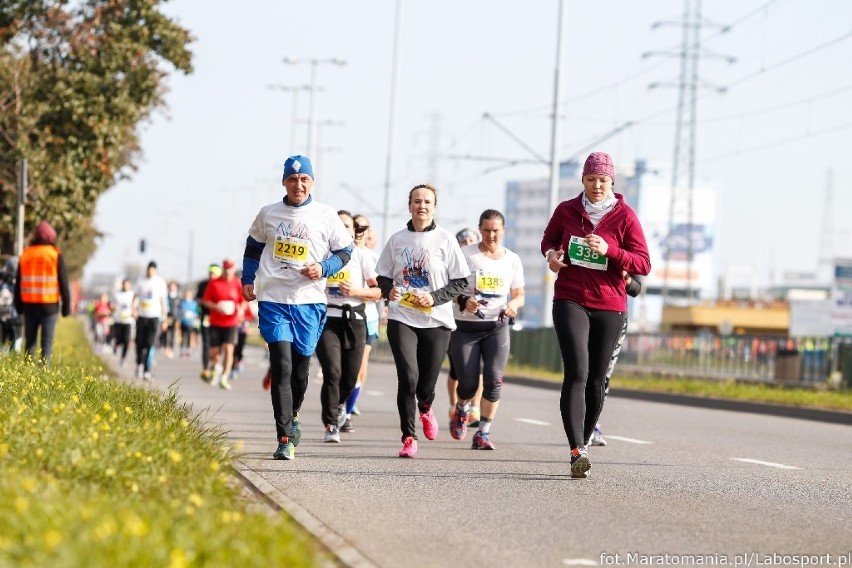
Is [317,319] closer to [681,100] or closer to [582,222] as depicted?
[582,222]

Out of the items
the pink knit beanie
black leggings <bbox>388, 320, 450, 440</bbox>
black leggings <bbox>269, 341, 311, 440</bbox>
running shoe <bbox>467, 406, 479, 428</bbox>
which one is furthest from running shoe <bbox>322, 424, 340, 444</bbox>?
the pink knit beanie

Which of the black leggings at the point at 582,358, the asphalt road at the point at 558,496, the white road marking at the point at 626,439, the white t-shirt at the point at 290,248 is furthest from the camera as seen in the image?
the white road marking at the point at 626,439

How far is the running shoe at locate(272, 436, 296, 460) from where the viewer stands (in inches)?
417

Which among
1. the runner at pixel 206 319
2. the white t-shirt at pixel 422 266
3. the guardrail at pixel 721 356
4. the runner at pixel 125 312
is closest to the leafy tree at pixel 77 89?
the runner at pixel 125 312

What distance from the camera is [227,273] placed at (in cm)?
2191

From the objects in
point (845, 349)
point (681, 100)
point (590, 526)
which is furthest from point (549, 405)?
point (681, 100)

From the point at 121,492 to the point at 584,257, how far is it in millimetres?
4296

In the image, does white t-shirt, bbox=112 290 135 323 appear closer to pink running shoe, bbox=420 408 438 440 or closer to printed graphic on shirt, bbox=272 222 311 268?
pink running shoe, bbox=420 408 438 440

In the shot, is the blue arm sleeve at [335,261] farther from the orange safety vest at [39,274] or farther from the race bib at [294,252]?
the orange safety vest at [39,274]

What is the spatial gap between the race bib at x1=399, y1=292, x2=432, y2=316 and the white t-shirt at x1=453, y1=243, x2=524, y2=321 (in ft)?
4.13

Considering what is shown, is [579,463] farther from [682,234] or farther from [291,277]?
[682,234]

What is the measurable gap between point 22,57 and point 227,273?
1278 cm

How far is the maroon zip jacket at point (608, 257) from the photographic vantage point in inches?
403

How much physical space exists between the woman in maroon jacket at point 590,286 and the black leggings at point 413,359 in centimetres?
136
